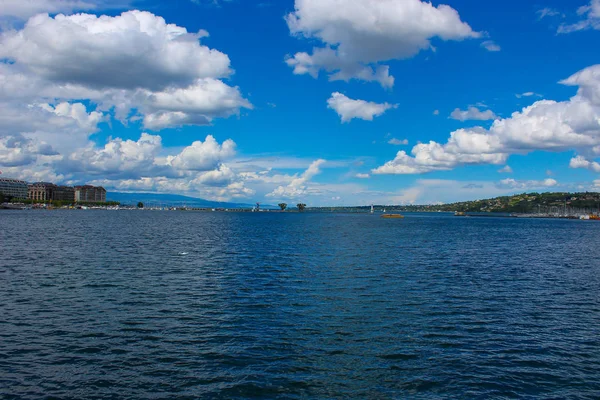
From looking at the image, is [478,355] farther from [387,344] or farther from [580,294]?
[580,294]

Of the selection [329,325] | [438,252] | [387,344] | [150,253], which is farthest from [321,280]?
[438,252]

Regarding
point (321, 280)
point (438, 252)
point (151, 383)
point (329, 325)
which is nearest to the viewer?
point (151, 383)

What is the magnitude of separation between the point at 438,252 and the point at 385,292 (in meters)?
40.9

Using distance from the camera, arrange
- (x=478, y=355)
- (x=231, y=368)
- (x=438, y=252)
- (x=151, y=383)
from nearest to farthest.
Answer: (x=151, y=383), (x=231, y=368), (x=478, y=355), (x=438, y=252)

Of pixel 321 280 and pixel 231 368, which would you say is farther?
pixel 321 280

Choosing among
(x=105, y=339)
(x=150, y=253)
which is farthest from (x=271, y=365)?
(x=150, y=253)

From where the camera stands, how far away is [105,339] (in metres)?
25.5

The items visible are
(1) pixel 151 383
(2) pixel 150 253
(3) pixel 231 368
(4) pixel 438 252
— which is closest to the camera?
(1) pixel 151 383

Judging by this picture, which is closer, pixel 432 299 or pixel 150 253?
pixel 432 299

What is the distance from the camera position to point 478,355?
2431 cm

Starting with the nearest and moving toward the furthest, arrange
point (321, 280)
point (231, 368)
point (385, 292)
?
point (231, 368) < point (385, 292) < point (321, 280)

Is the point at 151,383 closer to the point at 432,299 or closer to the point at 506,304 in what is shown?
the point at 432,299

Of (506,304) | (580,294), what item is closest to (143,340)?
(506,304)

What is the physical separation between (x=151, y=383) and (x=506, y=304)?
1170 inches
